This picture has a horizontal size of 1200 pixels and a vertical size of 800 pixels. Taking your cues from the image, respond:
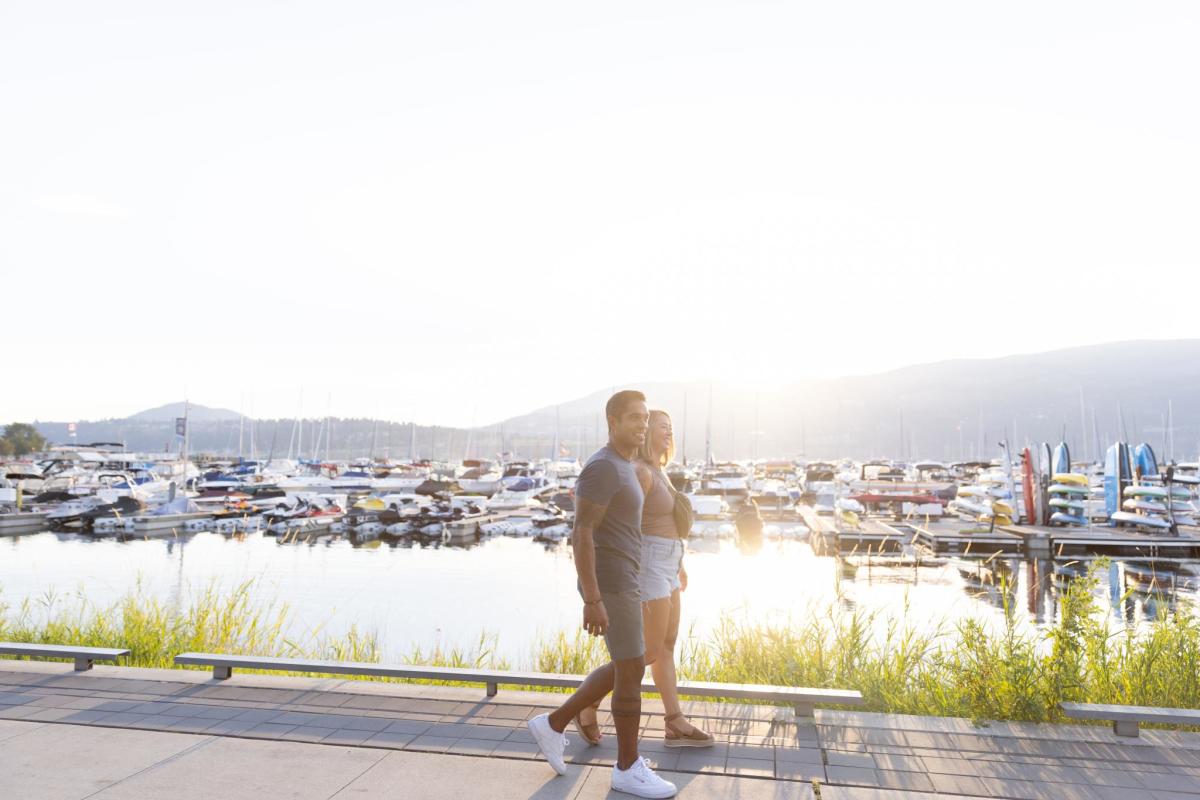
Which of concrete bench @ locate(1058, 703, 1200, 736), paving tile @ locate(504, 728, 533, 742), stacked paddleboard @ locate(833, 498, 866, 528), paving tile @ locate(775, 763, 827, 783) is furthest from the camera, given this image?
stacked paddleboard @ locate(833, 498, 866, 528)

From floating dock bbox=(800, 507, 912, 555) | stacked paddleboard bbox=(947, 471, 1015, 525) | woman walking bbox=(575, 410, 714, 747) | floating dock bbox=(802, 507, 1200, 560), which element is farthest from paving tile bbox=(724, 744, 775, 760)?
stacked paddleboard bbox=(947, 471, 1015, 525)

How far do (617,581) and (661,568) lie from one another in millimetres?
487

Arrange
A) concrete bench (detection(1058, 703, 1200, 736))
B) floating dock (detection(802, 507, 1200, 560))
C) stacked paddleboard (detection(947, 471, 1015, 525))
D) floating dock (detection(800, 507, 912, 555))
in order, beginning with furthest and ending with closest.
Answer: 1. stacked paddleboard (detection(947, 471, 1015, 525))
2. floating dock (detection(800, 507, 912, 555))
3. floating dock (detection(802, 507, 1200, 560))
4. concrete bench (detection(1058, 703, 1200, 736))

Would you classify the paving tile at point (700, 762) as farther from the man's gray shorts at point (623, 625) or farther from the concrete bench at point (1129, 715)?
the concrete bench at point (1129, 715)

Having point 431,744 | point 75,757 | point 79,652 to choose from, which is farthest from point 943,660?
point 79,652

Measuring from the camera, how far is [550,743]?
416 cm

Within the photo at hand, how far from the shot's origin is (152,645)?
7.73 meters

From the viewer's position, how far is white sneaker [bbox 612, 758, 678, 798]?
3820 mm

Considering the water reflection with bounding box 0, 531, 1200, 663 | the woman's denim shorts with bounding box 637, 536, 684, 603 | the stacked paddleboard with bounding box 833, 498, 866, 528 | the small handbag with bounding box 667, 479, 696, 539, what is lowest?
the water reflection with bounding box 0, 531, 1200, 663

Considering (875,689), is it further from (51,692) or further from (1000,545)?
(1000,545)

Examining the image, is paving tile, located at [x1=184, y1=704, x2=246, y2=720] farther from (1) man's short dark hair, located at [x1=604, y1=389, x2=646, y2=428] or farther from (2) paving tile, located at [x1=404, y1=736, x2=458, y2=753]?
(1) man's short dark hair, located at [x1=604, y1=389, x2=646, y2=428]

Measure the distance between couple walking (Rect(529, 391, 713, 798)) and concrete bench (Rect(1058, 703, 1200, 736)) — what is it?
2024 millimetres

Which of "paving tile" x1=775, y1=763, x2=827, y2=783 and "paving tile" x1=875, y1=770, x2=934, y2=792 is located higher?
"paving tile" x1=875, y1=770, x2=934, y2=792

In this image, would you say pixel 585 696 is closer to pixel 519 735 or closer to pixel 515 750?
pixel 515 750
